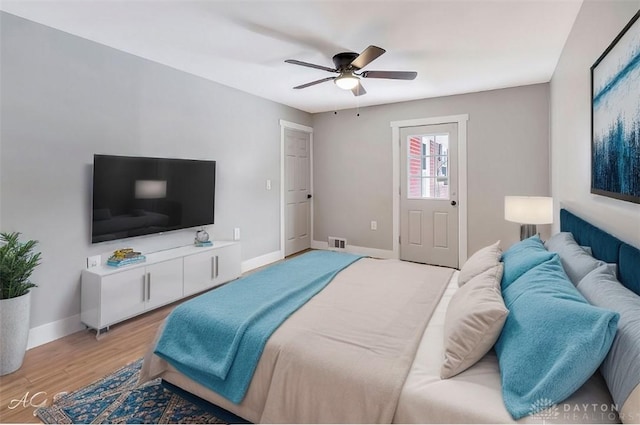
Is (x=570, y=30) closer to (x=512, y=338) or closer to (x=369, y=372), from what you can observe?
(x=512, y=338)

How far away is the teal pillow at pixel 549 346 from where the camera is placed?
3.21ft

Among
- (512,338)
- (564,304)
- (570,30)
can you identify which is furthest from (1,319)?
(570,30)

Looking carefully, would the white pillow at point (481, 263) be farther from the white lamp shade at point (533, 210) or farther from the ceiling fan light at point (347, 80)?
the ceiling fan light at point (347, 80)

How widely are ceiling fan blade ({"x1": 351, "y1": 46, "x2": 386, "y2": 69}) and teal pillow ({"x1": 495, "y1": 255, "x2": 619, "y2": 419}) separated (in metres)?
1.90

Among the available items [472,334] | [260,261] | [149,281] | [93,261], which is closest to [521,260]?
[472,334]

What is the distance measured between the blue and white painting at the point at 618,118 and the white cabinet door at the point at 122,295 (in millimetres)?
3350

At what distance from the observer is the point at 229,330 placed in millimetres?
1598

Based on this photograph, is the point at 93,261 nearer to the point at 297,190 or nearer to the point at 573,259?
the point at 297,190

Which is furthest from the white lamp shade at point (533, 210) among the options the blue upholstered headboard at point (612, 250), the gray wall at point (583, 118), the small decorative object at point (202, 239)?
the small decorative object at point (202, 239)

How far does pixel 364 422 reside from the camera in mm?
1187

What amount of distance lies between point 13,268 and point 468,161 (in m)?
4.88

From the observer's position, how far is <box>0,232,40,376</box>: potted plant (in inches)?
85.9

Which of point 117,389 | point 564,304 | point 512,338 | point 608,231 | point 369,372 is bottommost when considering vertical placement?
point 117,389

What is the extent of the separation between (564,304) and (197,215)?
352 centimetres
